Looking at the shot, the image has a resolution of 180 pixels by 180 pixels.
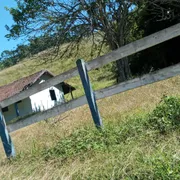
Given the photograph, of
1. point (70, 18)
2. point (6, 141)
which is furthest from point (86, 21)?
point (6, 141)

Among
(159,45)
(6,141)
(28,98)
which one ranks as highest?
(159,45)

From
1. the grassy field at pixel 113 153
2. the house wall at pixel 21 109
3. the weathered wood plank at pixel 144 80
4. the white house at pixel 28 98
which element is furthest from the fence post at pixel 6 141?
the house wall at pixel 21 109

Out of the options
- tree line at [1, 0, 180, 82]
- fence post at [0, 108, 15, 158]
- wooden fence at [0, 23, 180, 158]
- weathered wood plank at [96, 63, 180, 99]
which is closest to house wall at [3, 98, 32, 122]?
tree line at [1, 0, 180, 82]

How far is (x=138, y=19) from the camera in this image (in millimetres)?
20453

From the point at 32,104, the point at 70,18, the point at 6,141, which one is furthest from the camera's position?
the point at 32,104

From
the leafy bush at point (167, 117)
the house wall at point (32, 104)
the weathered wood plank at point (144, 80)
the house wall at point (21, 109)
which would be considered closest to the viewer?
the leafy bush at point (167, 117)

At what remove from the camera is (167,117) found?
12.3 ft

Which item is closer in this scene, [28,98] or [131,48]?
[131,48]

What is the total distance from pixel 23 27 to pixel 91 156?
14.5 meters

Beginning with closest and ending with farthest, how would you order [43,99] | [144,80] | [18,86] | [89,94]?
[144,80]
[89,94]
[18,86]
[43,99]

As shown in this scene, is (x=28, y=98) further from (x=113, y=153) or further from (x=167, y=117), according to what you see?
(x=113, y=153)

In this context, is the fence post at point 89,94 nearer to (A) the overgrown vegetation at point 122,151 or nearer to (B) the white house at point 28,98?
(A) the overgrown vegetation at point 122,151

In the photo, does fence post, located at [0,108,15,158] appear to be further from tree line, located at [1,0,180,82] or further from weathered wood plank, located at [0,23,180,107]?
tree line, located at [1,0,180,82]

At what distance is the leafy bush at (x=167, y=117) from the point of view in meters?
3.55
